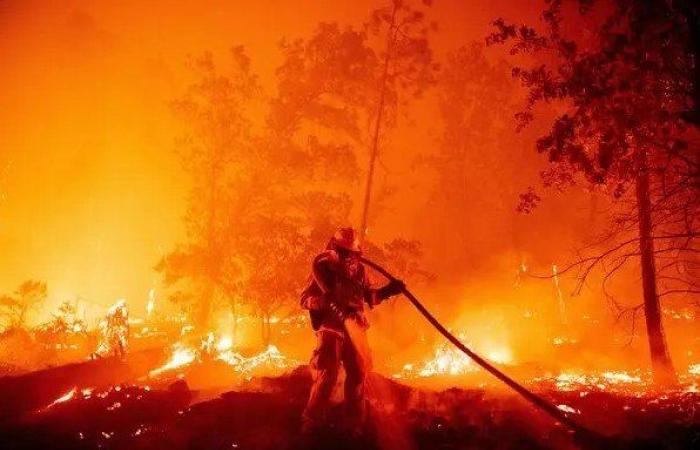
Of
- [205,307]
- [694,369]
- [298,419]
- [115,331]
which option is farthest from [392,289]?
[205,307]

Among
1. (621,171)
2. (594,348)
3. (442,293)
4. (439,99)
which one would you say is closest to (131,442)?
(621,171)

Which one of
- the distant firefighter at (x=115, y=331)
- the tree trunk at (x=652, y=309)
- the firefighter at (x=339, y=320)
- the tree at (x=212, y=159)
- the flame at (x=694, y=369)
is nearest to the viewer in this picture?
the firefighter at (x=339, y=320)

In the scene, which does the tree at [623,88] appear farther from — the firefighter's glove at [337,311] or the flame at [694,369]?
the flame at [694,369]

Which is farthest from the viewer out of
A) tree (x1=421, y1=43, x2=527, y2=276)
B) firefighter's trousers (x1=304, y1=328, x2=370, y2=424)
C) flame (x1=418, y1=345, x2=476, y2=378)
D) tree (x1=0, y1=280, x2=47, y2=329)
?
tree (x1=421, y1=43, x2=527, y2=276)

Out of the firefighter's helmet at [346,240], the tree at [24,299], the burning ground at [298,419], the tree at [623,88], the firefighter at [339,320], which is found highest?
the tree at [623,88]

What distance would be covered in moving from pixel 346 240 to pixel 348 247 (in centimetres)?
12

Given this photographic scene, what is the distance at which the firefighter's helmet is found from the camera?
7.42 metres

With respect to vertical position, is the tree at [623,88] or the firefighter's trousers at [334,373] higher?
the tree at [623,88]

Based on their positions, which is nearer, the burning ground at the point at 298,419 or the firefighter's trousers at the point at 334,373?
the burning ground at the point at 298,419

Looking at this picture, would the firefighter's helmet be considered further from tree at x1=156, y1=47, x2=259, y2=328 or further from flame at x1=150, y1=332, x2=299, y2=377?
tree at x1=156, y1=47, x2=259, y2=328

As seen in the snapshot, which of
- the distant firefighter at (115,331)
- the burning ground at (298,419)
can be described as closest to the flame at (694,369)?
the burning ground at (298,419)

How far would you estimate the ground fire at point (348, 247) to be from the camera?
24.3ft

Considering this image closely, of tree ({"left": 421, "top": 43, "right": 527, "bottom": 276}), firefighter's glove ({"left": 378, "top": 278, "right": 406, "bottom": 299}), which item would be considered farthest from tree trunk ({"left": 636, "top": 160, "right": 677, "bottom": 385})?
tree ({"left": 421, "top": 43, "right": 527, "bottom": 276})

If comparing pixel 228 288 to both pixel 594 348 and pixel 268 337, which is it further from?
pixel 594 348
